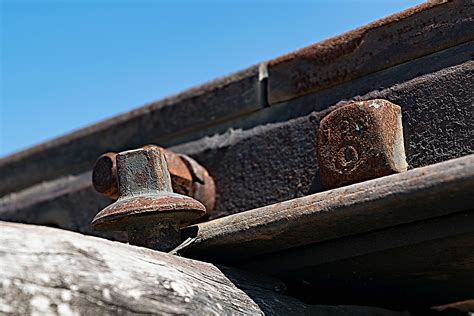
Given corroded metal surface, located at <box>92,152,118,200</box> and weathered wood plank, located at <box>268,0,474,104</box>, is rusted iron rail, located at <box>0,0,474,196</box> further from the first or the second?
corroded metal surface, located at <box>92,152,118,200</box>

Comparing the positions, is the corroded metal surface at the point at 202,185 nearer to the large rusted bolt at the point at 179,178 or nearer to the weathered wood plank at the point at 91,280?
the large rusted bolt at the point at 179,178

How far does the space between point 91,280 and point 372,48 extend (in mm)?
1103

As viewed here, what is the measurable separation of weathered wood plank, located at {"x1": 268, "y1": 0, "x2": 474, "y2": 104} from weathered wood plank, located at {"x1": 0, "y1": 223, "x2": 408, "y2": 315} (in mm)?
816

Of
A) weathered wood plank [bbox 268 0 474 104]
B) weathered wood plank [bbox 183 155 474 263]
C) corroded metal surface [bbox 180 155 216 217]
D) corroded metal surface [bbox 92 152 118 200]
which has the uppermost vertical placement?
weathered wood plank [bbox 268 0 474 104]

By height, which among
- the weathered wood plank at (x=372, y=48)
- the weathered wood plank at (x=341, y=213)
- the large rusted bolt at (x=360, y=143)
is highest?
the weathered wood plank at (x=372, y=48)

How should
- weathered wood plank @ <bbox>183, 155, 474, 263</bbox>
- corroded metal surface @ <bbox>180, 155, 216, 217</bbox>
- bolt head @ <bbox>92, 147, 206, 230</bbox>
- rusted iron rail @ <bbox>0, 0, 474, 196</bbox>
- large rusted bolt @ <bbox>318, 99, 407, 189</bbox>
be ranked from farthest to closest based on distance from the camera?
corroded metal surface @ <bbox>180, 155, 216, 217</bbox>, rusted iron rail @ <bbox>0, 0, 474, 196</bbox>, large rusted bolt @ <bbox>318, 99, 407, 189</bbox>, bolt head @ <bbox>92, 147, 206, 230</bbox>, weathered wood plank @ <bbox>183, 155, 474, 263</bbox>

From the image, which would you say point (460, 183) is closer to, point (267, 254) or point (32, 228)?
point (267, 254)

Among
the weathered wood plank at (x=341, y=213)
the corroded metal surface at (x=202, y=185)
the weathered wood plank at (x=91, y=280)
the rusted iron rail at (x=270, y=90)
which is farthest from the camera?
the corroded metal surface at (x=202, y=185)

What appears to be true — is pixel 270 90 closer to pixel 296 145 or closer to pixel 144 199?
pixel 296 145

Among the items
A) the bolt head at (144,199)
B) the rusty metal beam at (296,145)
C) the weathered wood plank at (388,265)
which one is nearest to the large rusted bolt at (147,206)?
the bolt head at (144,199)

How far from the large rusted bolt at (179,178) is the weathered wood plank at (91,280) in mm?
675

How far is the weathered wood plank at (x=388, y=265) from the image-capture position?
1.67 metres

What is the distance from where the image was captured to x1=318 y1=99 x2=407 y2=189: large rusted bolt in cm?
192

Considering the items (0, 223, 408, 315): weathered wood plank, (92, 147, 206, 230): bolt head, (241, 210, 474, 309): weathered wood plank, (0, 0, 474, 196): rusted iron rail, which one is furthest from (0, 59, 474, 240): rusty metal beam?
(0, 223, 408, 315): weathered wood plank
